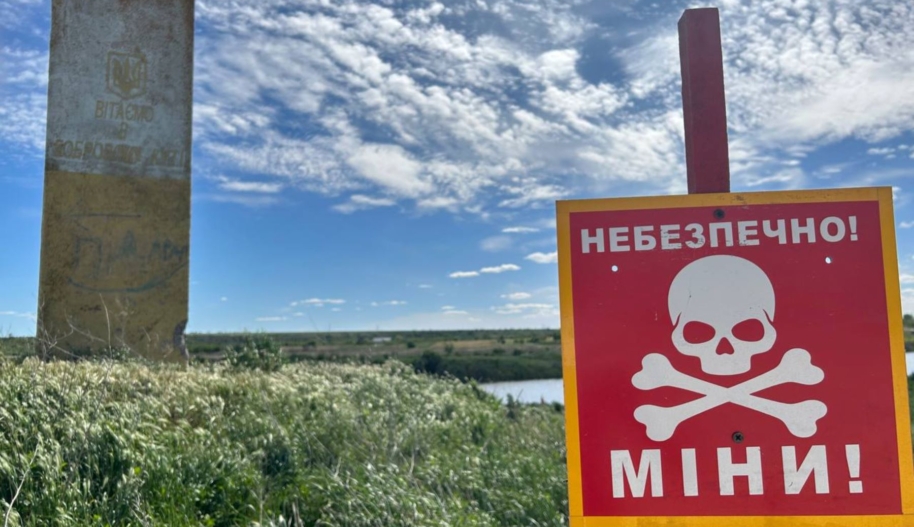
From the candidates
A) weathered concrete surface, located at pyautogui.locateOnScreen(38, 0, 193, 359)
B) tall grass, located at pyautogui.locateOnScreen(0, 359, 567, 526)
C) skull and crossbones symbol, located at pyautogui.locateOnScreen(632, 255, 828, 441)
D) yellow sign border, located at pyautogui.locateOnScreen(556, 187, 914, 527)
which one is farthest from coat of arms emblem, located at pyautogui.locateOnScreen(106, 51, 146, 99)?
skull and crossbones symbol, located at pyautogui.locateOnScreen(632, 255, 828, 441)

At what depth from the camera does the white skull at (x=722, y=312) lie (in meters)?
2.53

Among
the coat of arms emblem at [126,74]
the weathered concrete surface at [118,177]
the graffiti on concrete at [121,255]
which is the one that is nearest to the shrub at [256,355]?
the weathered concrete surface at [118,177]

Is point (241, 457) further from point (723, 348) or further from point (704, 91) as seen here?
point (704, 91)

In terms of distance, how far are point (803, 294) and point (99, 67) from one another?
975 cm

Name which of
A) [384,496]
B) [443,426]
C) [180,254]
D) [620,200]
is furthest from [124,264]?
[620,200]

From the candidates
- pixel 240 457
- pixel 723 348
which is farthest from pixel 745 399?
pixel 240 457

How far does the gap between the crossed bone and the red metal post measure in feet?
2.23

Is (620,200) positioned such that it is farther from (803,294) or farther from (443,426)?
(443,426)

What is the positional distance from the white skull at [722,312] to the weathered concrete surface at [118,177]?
333 inches

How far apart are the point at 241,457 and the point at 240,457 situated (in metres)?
0.10

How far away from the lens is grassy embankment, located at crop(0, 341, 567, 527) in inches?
190

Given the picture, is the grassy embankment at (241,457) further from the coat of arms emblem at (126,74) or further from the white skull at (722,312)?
the coat of arms emblem at (126,74)

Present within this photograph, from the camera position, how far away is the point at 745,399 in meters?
2.52

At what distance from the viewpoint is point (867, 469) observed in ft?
8.20
